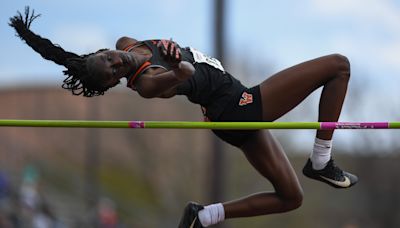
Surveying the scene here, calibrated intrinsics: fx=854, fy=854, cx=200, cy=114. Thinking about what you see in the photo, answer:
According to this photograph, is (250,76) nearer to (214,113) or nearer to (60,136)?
(60,136)

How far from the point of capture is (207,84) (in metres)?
5.88

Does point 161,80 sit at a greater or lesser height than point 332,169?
greater

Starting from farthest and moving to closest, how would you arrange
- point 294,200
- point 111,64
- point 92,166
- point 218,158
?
point 92,166, point 218,158, point 294,200, point 111,64

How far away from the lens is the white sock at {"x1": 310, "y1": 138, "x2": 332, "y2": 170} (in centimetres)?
615

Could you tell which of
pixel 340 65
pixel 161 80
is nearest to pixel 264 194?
pixel 340 65

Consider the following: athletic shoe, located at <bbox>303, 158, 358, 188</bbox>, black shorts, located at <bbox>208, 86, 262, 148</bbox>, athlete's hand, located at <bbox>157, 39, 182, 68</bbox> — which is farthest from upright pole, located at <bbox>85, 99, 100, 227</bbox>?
athlete's hand, located at <bbox>157, 39, 182, 68</bbox>

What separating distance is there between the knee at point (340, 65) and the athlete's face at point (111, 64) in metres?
1.40

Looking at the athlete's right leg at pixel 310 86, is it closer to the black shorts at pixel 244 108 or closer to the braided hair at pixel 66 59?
the black shorts at pixel 244 108

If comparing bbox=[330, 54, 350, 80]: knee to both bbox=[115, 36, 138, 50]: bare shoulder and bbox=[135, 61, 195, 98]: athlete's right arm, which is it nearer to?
bbox=[135, 61, 195, 98]: athlete's right arm

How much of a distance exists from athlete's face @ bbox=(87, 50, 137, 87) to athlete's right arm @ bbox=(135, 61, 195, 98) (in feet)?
0.36

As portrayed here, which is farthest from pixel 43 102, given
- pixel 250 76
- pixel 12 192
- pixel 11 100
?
pixel 12 192

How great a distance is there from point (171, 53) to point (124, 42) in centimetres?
71

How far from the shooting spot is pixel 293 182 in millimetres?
6230

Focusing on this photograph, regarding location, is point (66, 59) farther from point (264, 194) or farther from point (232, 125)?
point (264, 194)
